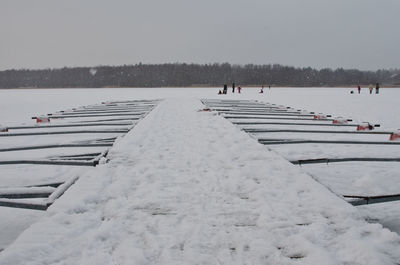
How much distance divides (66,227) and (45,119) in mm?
7180

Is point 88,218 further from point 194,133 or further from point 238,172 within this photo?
point 194,133

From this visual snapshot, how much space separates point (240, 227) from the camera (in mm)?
2109

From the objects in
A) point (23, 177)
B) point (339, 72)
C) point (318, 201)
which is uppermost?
point (339, 72)

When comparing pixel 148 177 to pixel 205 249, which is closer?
pixel 205 249

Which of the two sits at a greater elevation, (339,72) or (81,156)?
(339,72)

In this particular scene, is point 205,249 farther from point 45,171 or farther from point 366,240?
point 45,171

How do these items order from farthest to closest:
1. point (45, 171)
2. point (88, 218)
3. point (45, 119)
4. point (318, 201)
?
point (45, 119) < point (45, 171) < point (318, 201) < point (88, 218)

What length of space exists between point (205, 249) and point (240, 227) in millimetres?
360

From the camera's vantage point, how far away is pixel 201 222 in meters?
2.17

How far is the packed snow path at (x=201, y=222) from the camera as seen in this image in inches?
70.3

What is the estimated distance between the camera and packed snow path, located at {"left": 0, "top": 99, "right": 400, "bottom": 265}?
5.86 ft

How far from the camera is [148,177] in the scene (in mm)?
3158

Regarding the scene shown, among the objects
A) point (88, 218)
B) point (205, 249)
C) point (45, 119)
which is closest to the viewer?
point (205, 249)

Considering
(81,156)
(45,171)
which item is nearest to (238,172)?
(81,156)
